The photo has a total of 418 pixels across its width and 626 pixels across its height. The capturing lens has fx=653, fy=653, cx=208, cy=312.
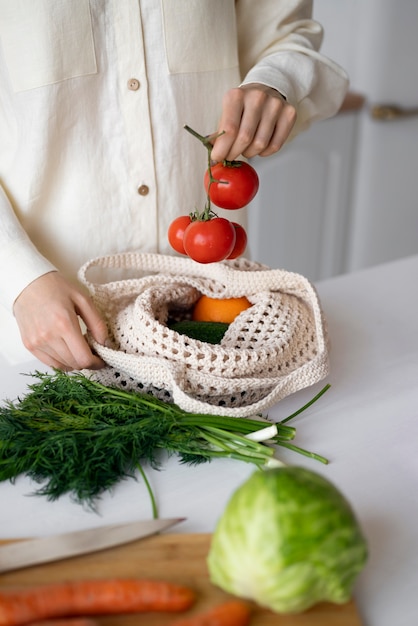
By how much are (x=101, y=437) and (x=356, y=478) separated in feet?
1.02

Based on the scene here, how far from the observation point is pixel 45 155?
3.26 feet

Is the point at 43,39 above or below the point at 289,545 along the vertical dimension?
above

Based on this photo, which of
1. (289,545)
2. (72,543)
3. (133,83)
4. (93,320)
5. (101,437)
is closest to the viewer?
(289,545)

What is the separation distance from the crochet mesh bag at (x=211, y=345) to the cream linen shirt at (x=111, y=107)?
12 cm

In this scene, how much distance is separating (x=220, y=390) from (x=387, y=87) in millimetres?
2022

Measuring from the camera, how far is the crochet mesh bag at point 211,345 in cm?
82

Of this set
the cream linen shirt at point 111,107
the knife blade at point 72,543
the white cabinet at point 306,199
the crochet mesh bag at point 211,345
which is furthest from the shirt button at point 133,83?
the white cabinet at point 306,199

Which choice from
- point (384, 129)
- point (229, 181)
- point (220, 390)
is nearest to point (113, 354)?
point (220, 390)

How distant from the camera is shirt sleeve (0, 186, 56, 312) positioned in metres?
0.92

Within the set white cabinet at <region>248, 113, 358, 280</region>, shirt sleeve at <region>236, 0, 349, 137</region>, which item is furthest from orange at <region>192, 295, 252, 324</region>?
white cabinet at <region>248, 113, 358, 280</region>

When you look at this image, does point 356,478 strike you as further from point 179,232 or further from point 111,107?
point 111,107

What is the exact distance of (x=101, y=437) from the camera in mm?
771

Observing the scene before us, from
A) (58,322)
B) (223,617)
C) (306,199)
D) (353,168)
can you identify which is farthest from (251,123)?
(353,168)

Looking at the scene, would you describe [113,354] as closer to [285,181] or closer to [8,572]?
[8,572]
